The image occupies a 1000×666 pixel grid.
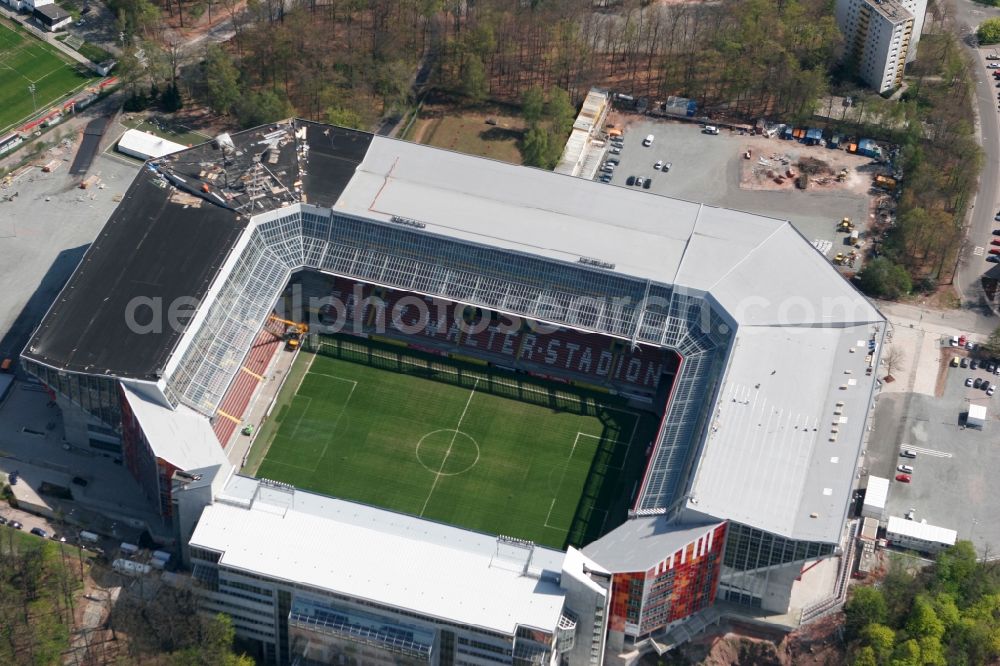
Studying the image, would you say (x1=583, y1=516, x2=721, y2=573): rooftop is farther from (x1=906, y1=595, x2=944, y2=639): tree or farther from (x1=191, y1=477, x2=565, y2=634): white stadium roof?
(x1=906, y1=595, x2=944, y2=639): tree

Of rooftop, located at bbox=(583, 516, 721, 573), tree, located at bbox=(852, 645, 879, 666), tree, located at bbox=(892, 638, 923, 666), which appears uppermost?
rooftop, located at bbox=(583, 516, 721, 573)

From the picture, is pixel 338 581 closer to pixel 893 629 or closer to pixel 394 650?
pixel 394 650

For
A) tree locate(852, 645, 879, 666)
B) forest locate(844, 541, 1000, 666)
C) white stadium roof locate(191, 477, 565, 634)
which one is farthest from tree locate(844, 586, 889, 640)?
white stadium roof locate(191, 477, 565, 634)

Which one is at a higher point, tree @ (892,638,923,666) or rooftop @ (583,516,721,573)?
rooftop @ (583,516,721,573)

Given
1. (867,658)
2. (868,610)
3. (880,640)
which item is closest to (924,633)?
(880,640)

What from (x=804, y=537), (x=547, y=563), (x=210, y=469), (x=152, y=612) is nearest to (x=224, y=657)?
(x=152, y=612)

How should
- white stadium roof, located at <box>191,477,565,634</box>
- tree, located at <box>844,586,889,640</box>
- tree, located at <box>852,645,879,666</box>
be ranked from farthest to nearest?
tree, located at <box>844,586,889,640</box>
tree, located at <box>852,645,879,666</box>
white stadium roof, located at <box>191,477,565,634</box>

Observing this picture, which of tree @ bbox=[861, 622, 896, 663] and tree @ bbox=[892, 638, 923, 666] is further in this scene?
tree @ bbox=[861, 622, 896, 663]

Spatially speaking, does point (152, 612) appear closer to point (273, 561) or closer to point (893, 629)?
point (273, 561)

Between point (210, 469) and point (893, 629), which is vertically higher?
point (210, 469)
